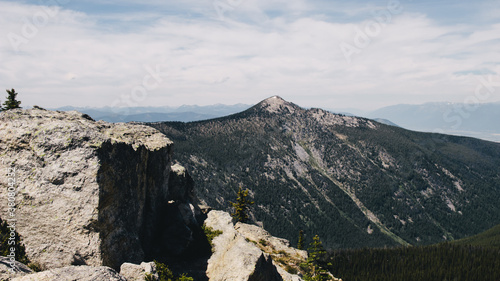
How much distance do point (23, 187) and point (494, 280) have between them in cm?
20726

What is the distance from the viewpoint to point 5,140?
2384 cm

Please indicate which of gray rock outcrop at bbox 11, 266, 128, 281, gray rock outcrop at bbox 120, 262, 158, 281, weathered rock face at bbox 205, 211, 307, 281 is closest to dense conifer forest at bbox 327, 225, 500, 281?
weathered rock face at bbox 205, 211, 307, 281

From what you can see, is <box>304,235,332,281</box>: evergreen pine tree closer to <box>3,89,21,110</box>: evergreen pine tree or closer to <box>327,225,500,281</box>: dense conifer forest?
<box>3,89,21,110</box>: evergreen pine tree

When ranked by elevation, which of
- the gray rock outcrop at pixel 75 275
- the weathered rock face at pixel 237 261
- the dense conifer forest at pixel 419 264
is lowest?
the dense conifer forest at pixel 419 264

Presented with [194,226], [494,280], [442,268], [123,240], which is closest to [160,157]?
[194,226]

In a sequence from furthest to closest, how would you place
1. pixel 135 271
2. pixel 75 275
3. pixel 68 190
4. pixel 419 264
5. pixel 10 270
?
pixel 419 264 → pixel 68 190 → pixel 135 271 → pixel 75 275 → pixel 10 270

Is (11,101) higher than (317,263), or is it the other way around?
(11,101)

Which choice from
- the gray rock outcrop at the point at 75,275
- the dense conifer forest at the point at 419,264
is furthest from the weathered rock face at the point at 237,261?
the dense conifer forest at the point at 419,264

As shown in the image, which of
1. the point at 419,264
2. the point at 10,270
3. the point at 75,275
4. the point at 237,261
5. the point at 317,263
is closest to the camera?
the point at 10,270

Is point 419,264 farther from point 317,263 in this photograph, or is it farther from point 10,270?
point 10,270

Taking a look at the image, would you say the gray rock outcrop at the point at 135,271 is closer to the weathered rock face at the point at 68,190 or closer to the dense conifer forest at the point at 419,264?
the weathered rock face at the point at 68,190

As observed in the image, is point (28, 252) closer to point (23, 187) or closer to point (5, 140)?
point (23, 187)

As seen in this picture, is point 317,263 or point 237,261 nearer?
point 237,261

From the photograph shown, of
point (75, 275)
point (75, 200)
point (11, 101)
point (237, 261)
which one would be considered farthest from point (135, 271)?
point (11, 101)
